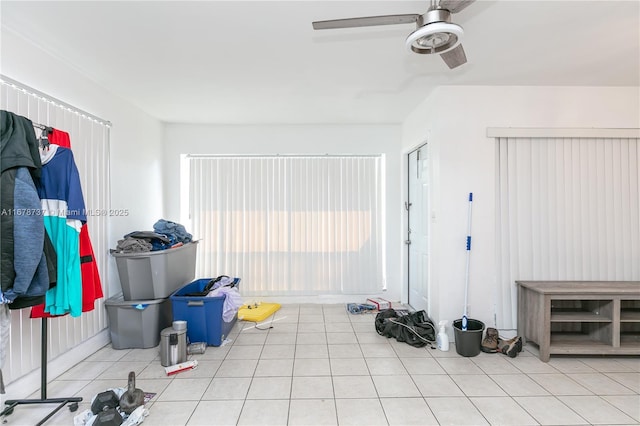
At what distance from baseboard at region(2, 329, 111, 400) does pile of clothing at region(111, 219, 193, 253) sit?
35.3 inches

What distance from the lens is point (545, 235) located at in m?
3.34

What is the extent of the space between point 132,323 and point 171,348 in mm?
673

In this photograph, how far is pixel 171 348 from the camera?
9.21 feet

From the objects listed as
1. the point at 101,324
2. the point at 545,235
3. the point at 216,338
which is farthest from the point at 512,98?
the point at 101,324

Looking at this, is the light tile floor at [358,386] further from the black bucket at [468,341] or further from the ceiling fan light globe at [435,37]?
the ceiling fan light globe at [435,37]

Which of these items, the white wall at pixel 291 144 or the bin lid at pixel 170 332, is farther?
the white wall at pixel 291 144

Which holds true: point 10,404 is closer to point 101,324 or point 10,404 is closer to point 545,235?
point 101,324

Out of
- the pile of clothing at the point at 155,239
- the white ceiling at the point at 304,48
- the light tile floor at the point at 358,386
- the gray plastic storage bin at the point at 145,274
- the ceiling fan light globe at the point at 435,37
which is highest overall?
the white ceiling at the point at 304,48

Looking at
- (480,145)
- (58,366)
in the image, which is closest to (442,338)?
(480,145)

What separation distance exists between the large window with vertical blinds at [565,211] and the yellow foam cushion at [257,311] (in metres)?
2.74

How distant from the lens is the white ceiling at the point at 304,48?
6.64 feet

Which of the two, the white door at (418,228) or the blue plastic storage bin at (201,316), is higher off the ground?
the white door at (418,228)

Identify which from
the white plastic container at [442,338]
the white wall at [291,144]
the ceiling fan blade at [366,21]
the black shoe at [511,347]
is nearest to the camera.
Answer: the ceiling fan blade at [366,21]

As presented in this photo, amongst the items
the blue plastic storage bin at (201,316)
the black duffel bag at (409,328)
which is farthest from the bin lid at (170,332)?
the black duffel bag at (409,328)
